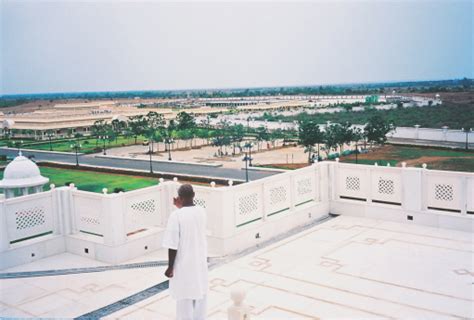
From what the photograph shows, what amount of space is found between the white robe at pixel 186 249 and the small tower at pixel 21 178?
634 centimetres

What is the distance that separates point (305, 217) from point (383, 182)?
1198 mm

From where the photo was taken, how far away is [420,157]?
2611cm

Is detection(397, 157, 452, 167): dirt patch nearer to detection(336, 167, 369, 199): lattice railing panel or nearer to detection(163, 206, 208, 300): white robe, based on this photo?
detection(336, 167, 369, 199): lattice railing panel

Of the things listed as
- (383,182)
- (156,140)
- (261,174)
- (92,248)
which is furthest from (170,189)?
(156,140)

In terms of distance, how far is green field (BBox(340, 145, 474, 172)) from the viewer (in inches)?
905

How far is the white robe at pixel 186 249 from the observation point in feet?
10.5

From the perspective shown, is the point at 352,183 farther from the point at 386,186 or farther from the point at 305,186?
the point at 305,186

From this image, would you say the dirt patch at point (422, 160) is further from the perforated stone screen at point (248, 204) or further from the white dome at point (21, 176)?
the perforated stone screen at point (248, 204)

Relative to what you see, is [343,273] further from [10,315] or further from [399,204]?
[10,315]

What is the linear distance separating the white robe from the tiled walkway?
1.12 meters

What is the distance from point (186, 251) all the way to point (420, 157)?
2479 centimetres

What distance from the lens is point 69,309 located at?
461cm

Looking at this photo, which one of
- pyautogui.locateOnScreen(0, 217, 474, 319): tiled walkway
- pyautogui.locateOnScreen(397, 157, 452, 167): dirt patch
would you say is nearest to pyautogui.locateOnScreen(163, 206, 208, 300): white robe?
pyautogui.locateOnScreen(0, 217, 474, 319): tiled walkway

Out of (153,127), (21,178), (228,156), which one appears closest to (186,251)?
(21,178)
